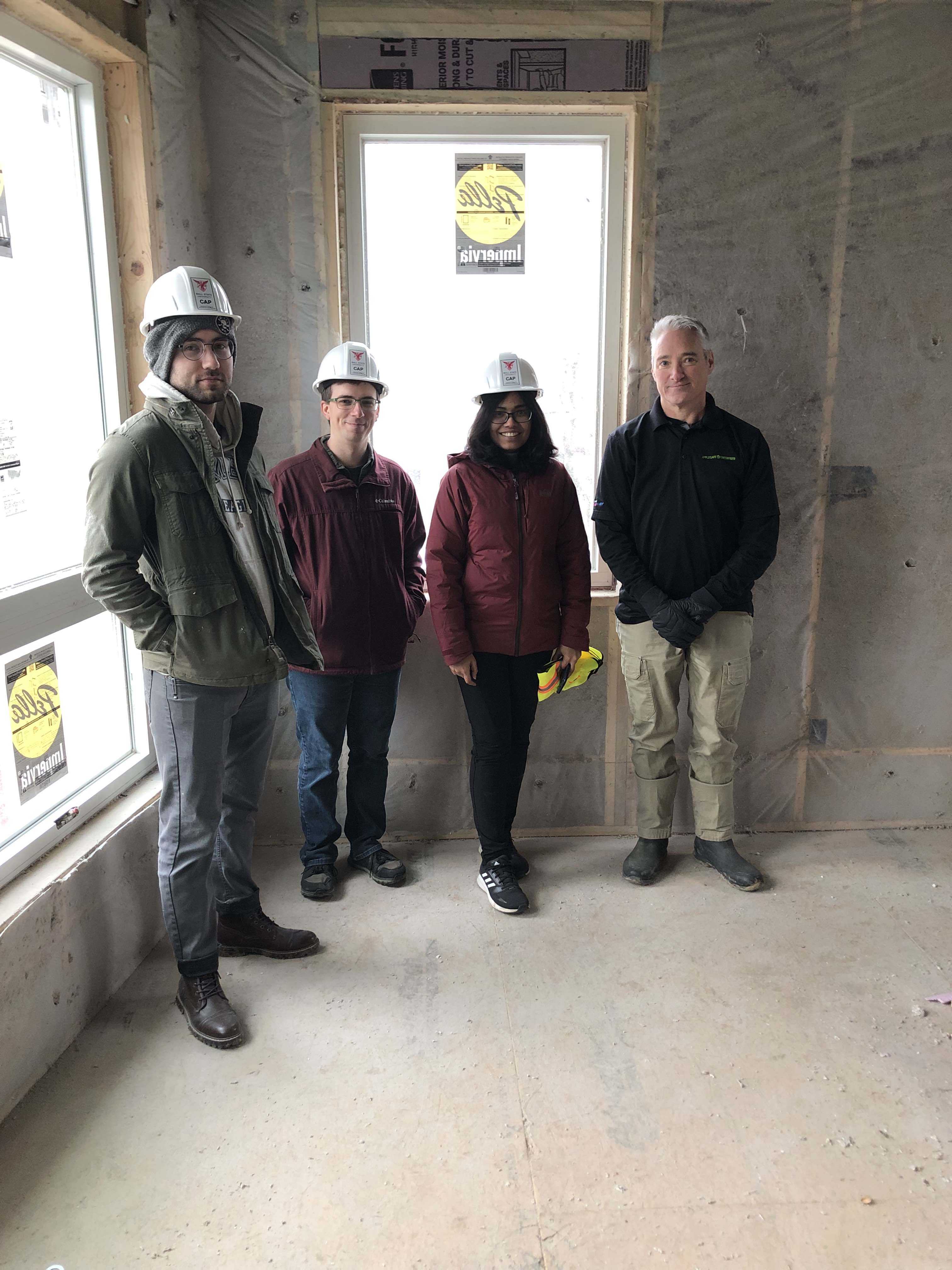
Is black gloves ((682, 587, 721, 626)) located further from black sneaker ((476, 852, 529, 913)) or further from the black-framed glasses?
the black-framed glasses

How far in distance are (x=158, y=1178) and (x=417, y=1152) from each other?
548 mm

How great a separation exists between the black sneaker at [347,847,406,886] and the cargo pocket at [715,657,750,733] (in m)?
1.23

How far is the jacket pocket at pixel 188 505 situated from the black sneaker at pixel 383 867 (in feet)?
4.74

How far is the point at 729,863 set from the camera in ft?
10.2

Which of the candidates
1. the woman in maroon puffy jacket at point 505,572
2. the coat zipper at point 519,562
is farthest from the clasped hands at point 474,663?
the coat zipper at point 519,562

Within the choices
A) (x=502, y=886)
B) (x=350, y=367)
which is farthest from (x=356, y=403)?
(x=502, y=886)

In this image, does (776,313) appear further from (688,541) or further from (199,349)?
(199,349)

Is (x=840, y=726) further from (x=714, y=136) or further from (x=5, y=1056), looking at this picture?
(x=5, y=1056)

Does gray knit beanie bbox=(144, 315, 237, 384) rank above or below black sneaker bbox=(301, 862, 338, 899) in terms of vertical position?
above

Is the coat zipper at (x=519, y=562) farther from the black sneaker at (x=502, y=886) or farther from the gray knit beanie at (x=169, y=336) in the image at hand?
the gray knit beanie at (x=169, y=336)

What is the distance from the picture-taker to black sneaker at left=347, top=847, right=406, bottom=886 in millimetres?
3080

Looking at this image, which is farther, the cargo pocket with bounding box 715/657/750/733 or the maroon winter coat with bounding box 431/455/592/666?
the cargo pocket with bounding box 715/657/750/733

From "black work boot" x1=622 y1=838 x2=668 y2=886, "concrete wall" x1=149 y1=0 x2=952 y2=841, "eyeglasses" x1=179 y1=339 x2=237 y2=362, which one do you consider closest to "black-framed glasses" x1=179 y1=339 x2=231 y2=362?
"eyeglasses" x1=179 y1=339 x2=237 y2=362

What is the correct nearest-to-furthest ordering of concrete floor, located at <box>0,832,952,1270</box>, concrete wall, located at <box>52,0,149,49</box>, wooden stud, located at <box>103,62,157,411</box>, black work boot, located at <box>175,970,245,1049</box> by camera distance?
concrete floor, located at <box>0,832,952,1270</box> → black work boot, located at <box>175,970,245,1049</box> → concrete wall, located at <box>52,0,149,49</box> → wooden stud, located at <box>103,62,157,411</box>
